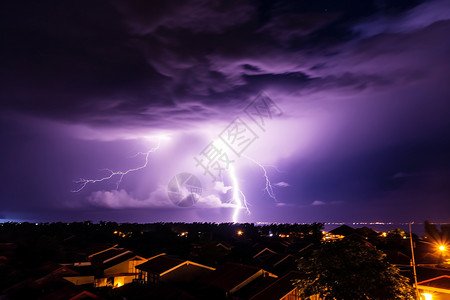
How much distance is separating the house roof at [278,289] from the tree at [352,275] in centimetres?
393

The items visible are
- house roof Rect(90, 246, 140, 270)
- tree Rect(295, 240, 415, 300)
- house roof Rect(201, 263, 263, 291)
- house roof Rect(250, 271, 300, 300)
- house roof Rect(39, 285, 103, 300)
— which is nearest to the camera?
tree Rect(295, 240, 415, 300)

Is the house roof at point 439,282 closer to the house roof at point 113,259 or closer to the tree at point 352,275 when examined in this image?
the tree at point 352,275

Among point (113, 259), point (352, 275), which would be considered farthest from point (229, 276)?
point (113, 259)

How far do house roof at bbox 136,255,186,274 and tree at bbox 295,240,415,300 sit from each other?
17411 mm

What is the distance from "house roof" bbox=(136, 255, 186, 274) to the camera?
96.9ft

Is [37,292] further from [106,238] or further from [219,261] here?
[106,238]

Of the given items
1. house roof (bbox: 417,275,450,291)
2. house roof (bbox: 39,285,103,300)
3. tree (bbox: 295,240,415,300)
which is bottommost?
house roof (bbox: 39,285,103,300)

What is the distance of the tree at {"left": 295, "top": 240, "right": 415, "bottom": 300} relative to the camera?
13.5m

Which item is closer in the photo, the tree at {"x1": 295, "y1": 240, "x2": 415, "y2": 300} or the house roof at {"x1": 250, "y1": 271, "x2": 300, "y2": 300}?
the tree at {"x1": 295, "y1": 240, "x2": 415, "y2": 300}

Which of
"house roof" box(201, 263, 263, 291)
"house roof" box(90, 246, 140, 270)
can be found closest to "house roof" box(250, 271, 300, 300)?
"house roof" box(201, 263, 263, 291)

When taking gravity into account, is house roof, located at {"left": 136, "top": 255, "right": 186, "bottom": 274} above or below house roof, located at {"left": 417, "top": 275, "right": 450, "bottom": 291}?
below

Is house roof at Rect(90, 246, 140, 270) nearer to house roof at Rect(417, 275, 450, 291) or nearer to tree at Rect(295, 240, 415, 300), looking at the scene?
tree at Rect(295, 240, 415, 300)

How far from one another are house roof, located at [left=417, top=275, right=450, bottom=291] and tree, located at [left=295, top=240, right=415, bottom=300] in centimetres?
614

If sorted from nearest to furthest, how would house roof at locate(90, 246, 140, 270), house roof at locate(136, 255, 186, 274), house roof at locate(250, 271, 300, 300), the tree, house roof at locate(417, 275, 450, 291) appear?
1. the tree
2. house roof at locate(417, 275, 450, 291)
3. house roof at locate(250, 271, 300, 300)
4. house roof at locate(136, 255, 186, 274)
5. house roof at locate(90, 246, 140, 270)
